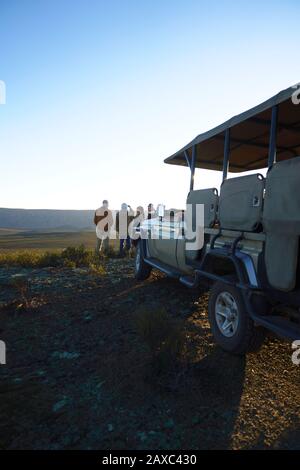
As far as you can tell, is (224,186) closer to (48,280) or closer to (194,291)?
(194,291)

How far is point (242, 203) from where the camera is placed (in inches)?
138

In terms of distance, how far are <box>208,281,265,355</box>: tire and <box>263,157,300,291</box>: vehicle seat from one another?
56cm

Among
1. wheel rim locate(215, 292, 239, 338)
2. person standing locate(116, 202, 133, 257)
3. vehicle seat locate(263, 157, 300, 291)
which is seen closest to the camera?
vehicle seat locate(263, 157, 300, 291)

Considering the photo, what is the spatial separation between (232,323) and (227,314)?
0.13 m

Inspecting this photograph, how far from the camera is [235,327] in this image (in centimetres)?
339

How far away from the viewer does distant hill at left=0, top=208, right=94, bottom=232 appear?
6038 inches

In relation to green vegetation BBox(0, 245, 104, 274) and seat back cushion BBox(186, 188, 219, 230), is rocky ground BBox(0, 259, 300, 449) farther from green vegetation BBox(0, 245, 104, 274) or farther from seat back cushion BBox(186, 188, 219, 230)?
green vegetation BBox(0, 245, 104, 274)

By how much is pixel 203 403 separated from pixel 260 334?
106cm

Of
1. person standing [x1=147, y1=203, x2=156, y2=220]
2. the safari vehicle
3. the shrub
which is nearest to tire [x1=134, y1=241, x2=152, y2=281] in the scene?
person standing [x1=147, y1=203, x2=156, y2=220]

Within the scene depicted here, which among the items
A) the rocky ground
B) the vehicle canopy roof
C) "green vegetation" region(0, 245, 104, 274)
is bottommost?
the rocky ground

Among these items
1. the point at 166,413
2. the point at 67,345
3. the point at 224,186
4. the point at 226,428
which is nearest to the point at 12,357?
the point at 67,345

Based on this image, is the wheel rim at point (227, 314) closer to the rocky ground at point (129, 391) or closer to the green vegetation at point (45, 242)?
the rocky ground at point (129, 391)

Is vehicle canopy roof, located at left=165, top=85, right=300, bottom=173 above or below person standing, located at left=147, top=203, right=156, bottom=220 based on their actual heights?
above

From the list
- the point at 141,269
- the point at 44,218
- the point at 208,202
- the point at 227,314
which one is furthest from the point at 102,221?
the point at 44,218
